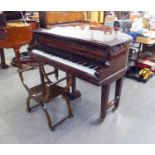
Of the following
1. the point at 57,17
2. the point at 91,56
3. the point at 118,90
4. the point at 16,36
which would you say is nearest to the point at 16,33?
the point at 16,36

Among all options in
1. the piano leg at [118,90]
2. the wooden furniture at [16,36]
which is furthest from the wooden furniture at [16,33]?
the piano leg at [118,90]

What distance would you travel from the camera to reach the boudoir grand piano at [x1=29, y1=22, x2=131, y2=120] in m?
1.88

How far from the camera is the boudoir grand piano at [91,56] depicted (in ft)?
6.17

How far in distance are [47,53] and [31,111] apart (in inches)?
32.6

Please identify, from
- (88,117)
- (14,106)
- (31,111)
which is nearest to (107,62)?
(88,117)

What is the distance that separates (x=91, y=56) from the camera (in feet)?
6.61

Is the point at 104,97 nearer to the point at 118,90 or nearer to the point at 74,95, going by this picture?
the point at 118,90

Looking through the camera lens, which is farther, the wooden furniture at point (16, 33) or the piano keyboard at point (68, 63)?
the wooden furniture at point (16, 33)

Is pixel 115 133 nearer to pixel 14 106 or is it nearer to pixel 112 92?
pixel 112 92

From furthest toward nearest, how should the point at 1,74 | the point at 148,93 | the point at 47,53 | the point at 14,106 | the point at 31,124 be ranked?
the point at 1,74 → the point at 148,93 → the point at 14,106 → the point at 47,53 → the point at 31,124

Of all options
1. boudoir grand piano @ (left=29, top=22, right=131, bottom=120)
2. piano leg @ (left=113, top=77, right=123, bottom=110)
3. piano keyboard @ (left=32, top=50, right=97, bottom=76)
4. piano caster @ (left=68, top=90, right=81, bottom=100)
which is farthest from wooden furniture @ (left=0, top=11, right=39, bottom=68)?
piano leg @ (left=113, top=77, right=123, bottom=110)

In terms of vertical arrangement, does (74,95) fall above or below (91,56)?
below

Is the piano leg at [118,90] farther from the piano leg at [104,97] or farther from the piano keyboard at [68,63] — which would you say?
the piano keyboard at [68,63]

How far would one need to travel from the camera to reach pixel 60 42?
230 centimetres
